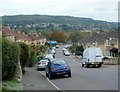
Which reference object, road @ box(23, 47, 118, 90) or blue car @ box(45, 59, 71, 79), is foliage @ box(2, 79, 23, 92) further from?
blue car @ box(45, 59, 71, 79)

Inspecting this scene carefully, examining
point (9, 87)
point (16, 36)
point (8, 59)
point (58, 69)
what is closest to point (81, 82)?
point (8, 59)

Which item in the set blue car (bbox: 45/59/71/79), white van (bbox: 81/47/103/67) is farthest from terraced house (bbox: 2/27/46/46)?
white van (bbox: 81/47/103/67)

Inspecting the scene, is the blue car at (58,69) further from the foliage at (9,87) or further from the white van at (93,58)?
the white van at (93,58)

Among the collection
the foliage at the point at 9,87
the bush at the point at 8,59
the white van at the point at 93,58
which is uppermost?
the bush at the point at 8,59

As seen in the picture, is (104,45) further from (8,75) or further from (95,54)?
(8,75)

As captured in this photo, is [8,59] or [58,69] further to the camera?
[58,69]

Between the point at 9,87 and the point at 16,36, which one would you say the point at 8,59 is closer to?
the point at 9,87

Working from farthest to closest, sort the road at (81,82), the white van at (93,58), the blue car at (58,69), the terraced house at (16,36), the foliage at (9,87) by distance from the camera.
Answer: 1. the terraced house at (16,36)
2. the white van at (93,58)
3. the blue car at (58,69)
4. the road at (81,82)
5. the foliage at (9,87)

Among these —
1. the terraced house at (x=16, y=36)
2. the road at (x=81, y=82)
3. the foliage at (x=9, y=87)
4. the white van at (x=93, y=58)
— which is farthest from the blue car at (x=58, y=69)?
the white van at (x=93, y=58)

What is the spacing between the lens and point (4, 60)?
20.3 m

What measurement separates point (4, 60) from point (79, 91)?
5.34 meters

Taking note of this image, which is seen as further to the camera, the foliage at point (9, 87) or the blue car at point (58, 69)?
the blue car at point (58, 69)

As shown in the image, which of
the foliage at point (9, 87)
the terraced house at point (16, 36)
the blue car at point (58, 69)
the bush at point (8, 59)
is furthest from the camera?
the terraced house at point (16, 36)

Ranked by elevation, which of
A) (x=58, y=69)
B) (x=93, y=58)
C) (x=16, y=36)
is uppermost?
(x=16, y=36)
